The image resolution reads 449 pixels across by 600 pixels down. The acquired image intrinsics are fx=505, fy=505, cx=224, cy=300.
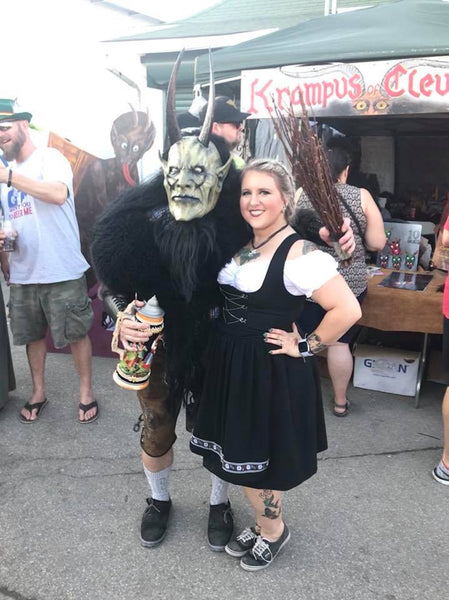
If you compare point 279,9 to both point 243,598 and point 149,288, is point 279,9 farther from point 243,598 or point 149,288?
point 243,598

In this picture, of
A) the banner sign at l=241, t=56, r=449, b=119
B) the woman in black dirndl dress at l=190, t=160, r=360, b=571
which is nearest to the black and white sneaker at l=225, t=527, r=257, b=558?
the woman in black dirndl dress at l=190, t=160, r=360, b=571

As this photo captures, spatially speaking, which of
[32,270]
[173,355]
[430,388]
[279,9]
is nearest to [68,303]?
[32,270]

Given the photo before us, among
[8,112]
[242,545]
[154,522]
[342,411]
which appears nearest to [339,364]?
[342,411]

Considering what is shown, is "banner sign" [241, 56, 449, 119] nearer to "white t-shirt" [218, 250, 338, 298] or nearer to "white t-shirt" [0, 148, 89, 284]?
"white t-shirt" [0, 148, 89, 284]

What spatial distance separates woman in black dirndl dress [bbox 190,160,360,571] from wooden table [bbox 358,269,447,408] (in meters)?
1.76

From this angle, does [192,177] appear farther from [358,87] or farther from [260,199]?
[358,87]

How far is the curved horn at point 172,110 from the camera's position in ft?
5.50

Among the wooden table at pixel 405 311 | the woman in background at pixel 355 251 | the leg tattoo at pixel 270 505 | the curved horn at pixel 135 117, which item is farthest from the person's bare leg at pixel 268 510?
the curved horn at pixel 135 117

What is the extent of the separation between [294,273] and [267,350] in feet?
0.99

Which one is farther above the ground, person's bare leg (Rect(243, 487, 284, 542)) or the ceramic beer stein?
the ceramic beer stein

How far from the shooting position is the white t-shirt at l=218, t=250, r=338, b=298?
5.48 feet

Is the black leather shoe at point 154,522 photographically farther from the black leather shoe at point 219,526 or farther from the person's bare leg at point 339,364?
the person's bare leg at point 339,364

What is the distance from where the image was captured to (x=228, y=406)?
1.85 meters

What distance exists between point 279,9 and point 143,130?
4775mm
